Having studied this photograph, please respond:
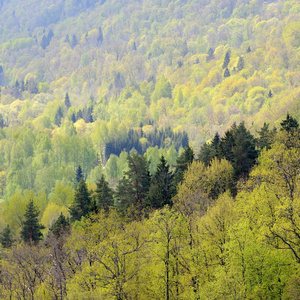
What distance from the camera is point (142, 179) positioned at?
64.8 m

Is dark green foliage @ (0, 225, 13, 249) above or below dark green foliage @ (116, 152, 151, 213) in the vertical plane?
below

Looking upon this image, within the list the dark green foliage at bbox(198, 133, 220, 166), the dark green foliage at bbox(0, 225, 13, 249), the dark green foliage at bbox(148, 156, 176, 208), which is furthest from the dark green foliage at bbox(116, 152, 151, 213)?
the dark green foliage at bbox(0, 225, 13, 249)

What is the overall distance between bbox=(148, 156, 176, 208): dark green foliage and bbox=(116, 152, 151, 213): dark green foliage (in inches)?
108

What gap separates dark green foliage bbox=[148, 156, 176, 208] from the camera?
58.0 meters

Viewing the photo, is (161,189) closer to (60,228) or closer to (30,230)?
(60,228)

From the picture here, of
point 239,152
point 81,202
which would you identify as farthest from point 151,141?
point 239,152

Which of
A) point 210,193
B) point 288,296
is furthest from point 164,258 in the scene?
point 210,193

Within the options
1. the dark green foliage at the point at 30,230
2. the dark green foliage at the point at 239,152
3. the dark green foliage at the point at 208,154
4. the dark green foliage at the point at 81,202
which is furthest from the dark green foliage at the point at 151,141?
the dark green foliage at the point at 81,202

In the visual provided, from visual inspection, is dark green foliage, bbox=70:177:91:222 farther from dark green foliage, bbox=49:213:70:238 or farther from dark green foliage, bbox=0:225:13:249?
dark green foliage, bbox=0:225:13:249

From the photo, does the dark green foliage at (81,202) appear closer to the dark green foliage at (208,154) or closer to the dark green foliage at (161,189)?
the dark green foliage at (161,189)

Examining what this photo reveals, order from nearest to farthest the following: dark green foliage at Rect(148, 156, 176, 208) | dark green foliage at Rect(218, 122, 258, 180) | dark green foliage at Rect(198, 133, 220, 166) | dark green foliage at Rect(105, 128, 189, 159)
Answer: dark green foliage at Rect(148, 156, 176, 208)
dark green foliage at Rect(218, 122, 258, 180)
dark green foliage at Rect(198, 133, 220, 166)
dark green foliage at Rect(105, 128, 189, 159)

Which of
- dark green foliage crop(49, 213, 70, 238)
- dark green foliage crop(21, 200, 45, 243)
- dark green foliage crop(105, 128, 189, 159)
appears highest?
dark green foliage crop(49, 213, 70, 238)

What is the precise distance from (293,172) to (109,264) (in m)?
17.7

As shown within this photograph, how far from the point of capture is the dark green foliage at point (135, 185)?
63.6 m
